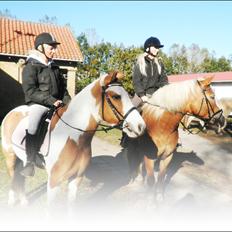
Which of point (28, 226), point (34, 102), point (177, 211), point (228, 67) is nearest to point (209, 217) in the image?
point (177, 211)

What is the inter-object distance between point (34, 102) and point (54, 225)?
5.77 feet

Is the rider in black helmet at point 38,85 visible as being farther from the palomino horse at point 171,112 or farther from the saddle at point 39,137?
the palomino horse at point 171,112

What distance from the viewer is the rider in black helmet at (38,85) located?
159 inches

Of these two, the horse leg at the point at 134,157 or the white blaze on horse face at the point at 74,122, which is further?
the horse leg at the point at 134,157

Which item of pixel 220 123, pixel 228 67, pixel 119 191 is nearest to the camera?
pixel 220 123

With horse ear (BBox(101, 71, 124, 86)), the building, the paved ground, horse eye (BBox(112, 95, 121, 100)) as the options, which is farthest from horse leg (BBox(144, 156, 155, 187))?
the building

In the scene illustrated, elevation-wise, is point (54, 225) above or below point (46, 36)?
below

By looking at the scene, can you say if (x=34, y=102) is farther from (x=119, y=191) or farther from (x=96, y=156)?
(x=96, y=156)

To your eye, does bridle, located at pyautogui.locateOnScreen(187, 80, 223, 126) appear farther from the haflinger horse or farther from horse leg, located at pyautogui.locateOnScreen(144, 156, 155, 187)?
the haflinger horse

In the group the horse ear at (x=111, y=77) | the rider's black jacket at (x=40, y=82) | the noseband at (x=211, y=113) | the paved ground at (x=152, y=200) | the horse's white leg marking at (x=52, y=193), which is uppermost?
the horse ear at (x=111, y=77)

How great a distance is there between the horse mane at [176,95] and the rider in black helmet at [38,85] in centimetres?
187

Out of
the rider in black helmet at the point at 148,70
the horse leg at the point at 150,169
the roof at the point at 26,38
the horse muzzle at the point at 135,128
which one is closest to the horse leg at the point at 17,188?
the horse leg at the point at 150,169

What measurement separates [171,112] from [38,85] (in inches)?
90.1

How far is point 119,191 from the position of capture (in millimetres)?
6098
